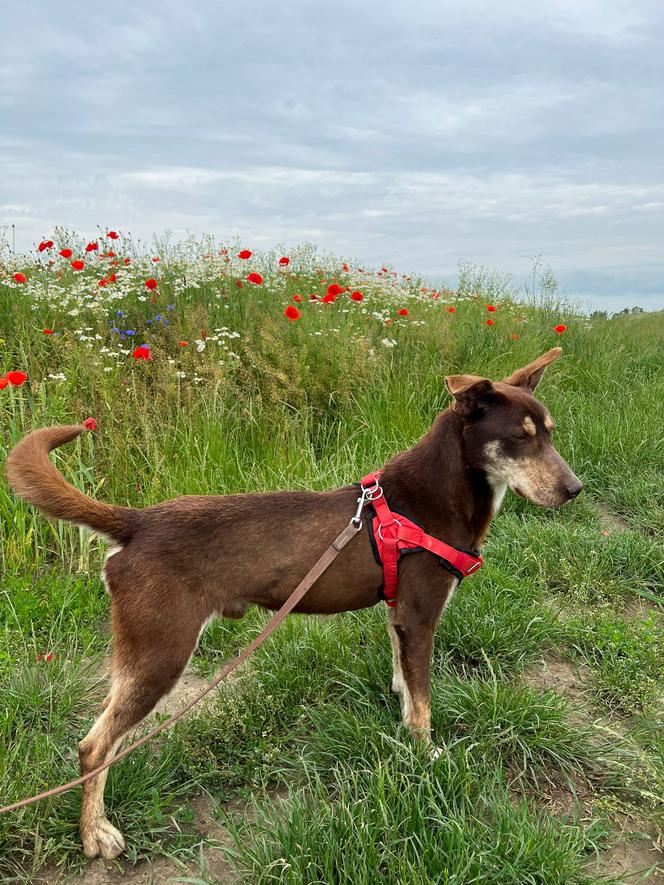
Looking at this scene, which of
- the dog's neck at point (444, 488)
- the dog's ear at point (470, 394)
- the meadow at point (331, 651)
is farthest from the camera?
the dog's neck at point (444, 488)

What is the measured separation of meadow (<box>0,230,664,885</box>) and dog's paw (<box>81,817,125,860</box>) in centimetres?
6

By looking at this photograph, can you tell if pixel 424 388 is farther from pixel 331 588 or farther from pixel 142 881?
pixel 142 881

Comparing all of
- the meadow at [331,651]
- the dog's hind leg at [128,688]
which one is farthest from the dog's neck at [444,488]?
the dog's hind leg at [128,688]

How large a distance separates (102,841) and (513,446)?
2.32 meters

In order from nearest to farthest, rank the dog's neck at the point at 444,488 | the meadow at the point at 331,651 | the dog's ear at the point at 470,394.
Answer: the meadow at the point at 331,651
the dog's ear at the point at 470,394
the dog's neck at the point at 444,488

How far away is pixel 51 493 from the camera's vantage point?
2512mm

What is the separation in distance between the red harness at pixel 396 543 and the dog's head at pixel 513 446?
15.7 inches

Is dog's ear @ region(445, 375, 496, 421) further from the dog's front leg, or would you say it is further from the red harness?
the dog's front leg

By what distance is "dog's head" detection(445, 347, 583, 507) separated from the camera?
9.32 feet

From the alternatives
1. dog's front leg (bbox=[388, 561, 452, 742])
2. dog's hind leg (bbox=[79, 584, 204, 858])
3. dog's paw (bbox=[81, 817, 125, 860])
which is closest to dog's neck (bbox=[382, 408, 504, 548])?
dog's front leg (bbox=[388, 561, 452, 742])

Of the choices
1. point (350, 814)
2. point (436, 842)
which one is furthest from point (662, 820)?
point (350, 814)

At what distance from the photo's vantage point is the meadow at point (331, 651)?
244 cm

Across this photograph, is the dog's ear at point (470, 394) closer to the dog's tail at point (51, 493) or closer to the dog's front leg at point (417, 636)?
the dog's front leg at point (417, 636)

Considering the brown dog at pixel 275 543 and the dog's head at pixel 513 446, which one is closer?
the brown dog at pixel 275 543
